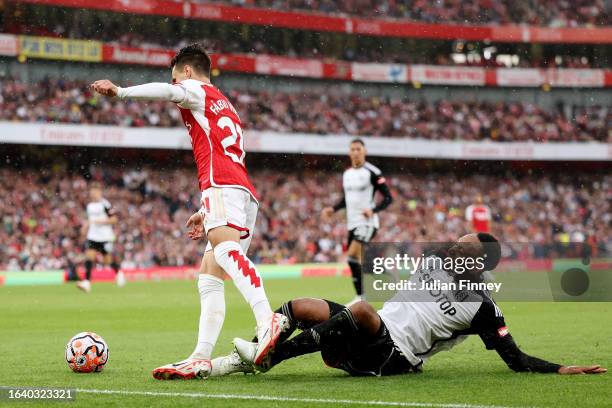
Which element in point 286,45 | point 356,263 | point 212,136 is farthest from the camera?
point 286,45

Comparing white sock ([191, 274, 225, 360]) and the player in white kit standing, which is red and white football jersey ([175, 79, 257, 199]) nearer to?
the player in white kit standing

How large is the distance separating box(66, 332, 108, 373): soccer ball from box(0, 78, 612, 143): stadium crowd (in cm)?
2826

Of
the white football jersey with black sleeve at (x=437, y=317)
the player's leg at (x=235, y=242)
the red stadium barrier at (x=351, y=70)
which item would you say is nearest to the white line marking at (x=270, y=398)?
the player's leg at (x=235, y=242)

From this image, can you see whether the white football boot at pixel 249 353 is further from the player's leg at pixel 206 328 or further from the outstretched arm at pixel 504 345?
the outstretched arm at pixel 504 345

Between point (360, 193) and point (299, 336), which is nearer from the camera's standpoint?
point (299, 336)

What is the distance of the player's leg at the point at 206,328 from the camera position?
238 inches

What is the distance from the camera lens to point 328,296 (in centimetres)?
1702

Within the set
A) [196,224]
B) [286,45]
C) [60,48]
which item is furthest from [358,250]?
[286,45]

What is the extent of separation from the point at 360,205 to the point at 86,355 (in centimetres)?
883

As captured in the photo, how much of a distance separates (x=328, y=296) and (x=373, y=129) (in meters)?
25.1

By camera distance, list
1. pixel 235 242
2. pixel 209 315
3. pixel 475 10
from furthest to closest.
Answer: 1. pixel 475 10
2. pixel 209 315
3. pixel 235 242

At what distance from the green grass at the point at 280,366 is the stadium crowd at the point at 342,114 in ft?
69.5

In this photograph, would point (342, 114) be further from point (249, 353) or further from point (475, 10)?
point (249, 353)

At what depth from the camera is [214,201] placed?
6.32 metres
